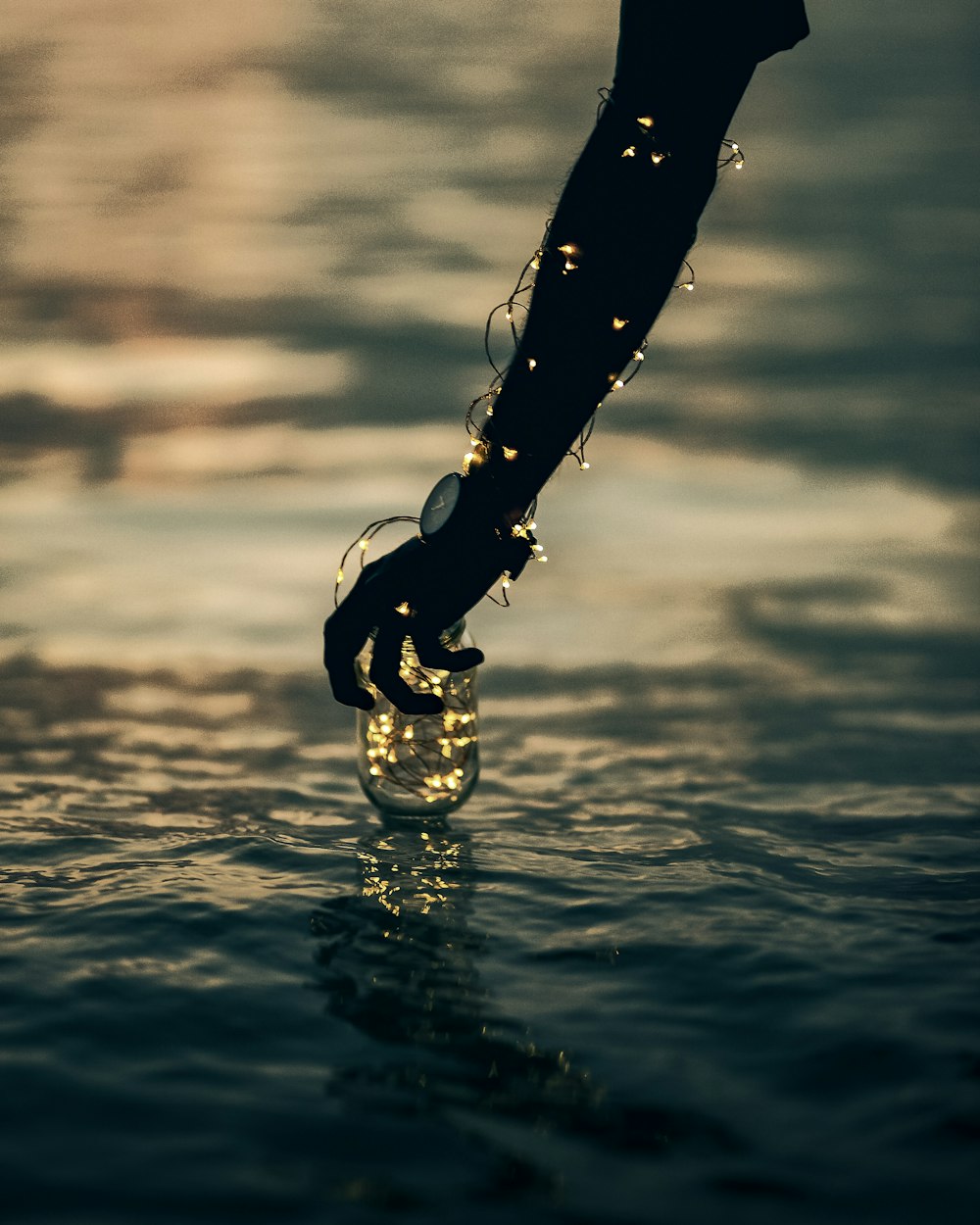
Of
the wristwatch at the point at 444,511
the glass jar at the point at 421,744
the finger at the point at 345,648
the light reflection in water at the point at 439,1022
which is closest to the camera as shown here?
the light reflection in water at the point at 439,1022

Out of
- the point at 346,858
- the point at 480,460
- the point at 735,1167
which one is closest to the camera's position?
the point at 735,1167

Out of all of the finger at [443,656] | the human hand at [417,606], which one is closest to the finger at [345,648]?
the human hand at [417,606]

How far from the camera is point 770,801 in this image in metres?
4.46

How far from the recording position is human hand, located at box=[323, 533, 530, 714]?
137 inches

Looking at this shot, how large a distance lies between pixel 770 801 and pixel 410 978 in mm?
Result: 1851

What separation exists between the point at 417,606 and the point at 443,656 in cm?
15

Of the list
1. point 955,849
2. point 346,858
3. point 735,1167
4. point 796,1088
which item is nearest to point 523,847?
point 346,858

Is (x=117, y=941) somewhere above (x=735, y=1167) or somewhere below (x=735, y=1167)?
above

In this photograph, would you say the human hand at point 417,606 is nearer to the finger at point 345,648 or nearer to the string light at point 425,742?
the finger at point 345,648

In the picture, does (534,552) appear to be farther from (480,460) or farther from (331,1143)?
(331,1143)

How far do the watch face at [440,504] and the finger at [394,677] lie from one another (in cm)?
27

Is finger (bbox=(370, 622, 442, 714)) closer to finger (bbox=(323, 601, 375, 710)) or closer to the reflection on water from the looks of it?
finger (bbox=(323, 601, 375, 710))

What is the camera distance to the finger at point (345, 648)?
3574 millimetres

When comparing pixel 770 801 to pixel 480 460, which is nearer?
pixel 480 460
